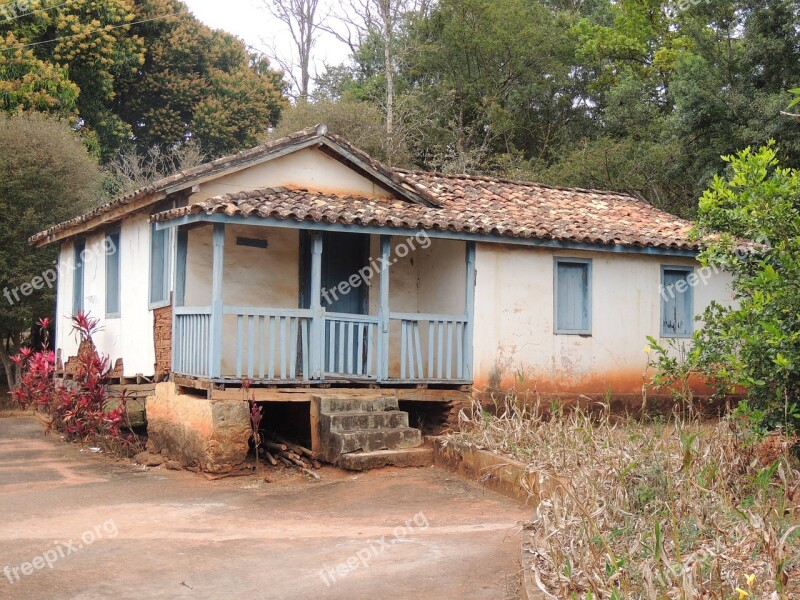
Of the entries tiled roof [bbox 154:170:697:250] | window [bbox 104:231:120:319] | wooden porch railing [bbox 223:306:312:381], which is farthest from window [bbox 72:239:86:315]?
wooden porch railing [bbox 223:306:312:381]

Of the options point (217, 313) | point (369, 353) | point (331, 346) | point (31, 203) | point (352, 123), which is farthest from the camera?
point (352, 123)

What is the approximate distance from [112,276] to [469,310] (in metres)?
6.08

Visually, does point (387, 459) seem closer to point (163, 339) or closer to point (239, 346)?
point (239, 346)

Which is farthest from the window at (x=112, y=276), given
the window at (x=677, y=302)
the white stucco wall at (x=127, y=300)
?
the window at (x=677, y=302)

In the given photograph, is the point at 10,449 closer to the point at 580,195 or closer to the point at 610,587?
the point at 580,195

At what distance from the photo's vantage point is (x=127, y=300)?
47.0ft

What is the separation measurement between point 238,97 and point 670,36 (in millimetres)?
14338

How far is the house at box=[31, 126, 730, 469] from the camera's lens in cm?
1157

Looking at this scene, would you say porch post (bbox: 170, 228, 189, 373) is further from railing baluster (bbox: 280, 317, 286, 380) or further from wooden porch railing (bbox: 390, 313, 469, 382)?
wooden porch railing (bbox: 390, 313, 469, 382)

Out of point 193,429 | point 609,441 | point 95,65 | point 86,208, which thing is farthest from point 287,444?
point 95,65

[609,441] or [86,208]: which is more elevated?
[86,208]

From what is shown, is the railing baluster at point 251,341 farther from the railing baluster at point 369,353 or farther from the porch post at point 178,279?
the railing baluster at point 369,353

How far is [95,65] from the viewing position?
2750 centimetres

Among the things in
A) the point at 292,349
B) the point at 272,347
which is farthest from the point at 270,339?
the point at 292,349
